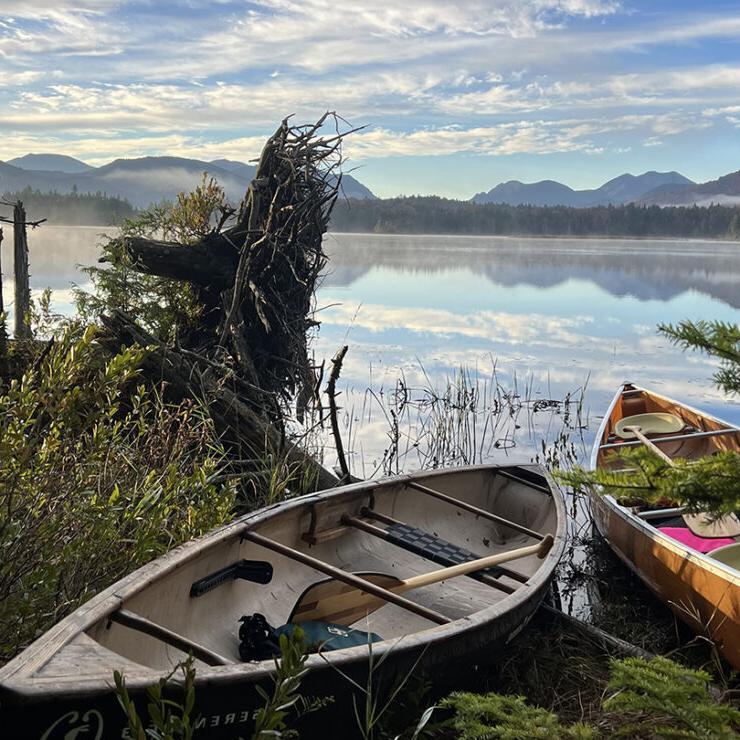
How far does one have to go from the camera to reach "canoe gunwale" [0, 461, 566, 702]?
2.67 m

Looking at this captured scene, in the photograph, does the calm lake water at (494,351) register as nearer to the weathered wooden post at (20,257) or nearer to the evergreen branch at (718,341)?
the evergreen branch at (718,341)

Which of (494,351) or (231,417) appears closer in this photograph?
(231,417)

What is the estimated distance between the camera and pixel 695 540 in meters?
5.83

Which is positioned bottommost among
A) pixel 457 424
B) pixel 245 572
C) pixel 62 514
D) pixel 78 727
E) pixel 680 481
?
pixel 457 424

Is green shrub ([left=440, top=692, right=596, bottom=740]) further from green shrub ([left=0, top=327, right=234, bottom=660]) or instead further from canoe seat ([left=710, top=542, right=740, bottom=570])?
canoe seat ([left=710, top=542, right=740, bottom=570])

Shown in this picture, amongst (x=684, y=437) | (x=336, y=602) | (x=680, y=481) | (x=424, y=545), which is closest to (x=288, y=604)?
(x=336, y=602)

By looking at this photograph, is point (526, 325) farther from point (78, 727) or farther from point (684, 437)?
point (78, 727)

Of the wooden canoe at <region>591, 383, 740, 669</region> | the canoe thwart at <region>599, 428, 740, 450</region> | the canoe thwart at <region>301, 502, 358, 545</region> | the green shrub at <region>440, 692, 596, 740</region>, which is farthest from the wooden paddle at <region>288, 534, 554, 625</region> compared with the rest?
the canoe thwart at <region>599, 428, 740, 450</region>

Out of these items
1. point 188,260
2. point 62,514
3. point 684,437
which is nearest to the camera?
point 62,514

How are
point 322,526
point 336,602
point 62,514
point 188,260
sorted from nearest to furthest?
point 62,514
point 336,602
point 322,526
point 188,260

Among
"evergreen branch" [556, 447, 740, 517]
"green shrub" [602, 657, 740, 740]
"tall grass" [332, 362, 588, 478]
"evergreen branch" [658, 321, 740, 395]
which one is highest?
"evergreen branch" [658, 321, 740, 395]

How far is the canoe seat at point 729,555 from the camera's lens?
5130 millimetres

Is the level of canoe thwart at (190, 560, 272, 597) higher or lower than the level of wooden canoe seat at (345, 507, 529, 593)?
higher

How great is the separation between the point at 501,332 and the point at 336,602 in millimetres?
16244
